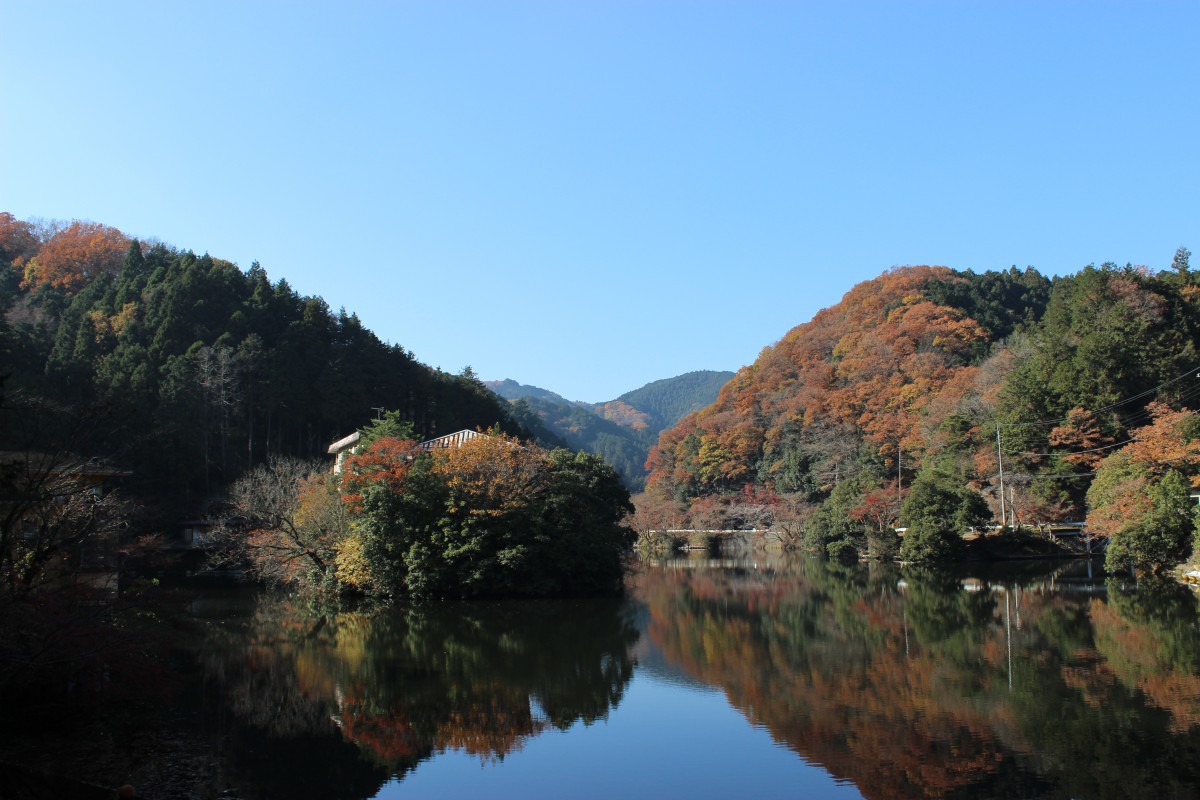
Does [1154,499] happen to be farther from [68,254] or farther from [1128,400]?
[68,254]

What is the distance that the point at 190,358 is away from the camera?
45.3m

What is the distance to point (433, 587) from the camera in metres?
25.1

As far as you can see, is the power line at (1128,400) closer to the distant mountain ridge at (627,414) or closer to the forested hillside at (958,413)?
the forested hillside at (958,413)

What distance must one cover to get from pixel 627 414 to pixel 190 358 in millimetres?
125992

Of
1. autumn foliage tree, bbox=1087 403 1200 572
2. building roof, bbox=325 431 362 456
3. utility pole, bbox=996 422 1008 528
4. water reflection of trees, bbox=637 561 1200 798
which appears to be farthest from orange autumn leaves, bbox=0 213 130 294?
autumn foliage tree, bbox=1087 403 1200 572

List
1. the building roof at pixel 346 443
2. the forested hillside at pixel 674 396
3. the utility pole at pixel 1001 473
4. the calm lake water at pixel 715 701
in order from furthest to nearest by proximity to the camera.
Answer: the forested hillside at pixel 674 396
the building roof at pixel 346 443
the utility pole at pixel 1001 473
the calm lake water at pixel 715 701

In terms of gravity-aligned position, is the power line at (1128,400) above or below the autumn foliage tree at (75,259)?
below

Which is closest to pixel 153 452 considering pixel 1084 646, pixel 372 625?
pixel 372 625

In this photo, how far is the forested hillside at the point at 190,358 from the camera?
139 ft

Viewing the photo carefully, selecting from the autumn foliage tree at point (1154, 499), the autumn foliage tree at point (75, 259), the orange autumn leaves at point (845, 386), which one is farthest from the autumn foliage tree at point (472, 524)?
the autumn foliage tree at point (75, 259)

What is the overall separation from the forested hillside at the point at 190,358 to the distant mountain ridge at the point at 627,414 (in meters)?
41.3

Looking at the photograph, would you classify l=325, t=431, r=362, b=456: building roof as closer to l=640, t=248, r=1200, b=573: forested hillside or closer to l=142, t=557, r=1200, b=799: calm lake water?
l=142, t=557, r=1200, b=799: calm lake water

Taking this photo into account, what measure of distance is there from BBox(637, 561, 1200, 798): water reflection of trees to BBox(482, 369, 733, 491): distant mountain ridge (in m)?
75.4

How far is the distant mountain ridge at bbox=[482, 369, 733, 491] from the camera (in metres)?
131
